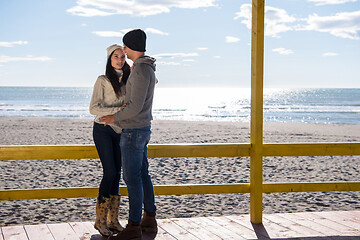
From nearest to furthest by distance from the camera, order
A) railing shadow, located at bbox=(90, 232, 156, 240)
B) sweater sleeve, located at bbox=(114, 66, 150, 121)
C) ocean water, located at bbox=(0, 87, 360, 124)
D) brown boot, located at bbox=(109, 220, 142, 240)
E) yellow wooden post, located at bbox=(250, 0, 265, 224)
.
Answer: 1. sweater sleeve, located at bbox=(114, 66, 150, 121)
2. brown boot, located at bbox=(109, 220, 142, 240)
3. railing shadow, located at bbox=(90, 232, 156, 240)
4. yellow wooden post, located at bbox=(250, 0, 265, 224)
5. ocean water, located at bbox=(0, 87, 360, 124)

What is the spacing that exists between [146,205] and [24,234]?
1.01m

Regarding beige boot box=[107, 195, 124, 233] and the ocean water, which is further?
the ocean water

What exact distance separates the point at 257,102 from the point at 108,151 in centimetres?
136

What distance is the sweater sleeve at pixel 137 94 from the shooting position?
116 inches

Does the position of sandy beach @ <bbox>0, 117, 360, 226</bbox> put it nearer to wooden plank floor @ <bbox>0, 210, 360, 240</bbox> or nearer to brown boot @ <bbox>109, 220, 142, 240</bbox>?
wooden plank floor @ <bbox>0, 210, 360, 240</bbox>

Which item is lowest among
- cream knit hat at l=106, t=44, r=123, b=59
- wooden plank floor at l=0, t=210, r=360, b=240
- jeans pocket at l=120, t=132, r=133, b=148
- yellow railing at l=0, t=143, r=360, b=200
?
wooden plank floor at l=0, t=210, r=360, b=240

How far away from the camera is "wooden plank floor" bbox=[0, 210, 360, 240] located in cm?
334

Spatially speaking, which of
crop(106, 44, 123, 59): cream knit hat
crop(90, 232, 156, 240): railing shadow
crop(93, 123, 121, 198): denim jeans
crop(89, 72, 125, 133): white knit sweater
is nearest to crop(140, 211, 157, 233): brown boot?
crop(90, 232, 156, 240): railing shadow

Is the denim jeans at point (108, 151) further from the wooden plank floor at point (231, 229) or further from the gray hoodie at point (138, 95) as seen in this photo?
the wooden plank floor at point (231, 229)

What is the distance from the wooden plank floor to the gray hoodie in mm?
958

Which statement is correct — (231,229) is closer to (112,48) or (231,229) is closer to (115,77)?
(115,77)

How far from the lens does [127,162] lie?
121 inches

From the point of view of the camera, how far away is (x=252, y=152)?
147 inches

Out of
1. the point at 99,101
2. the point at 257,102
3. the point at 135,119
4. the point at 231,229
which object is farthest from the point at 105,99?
the point at 231,229
